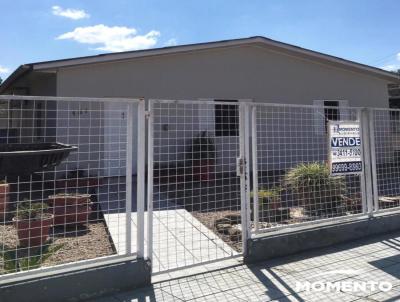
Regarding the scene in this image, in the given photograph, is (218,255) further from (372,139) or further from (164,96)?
(164,96)

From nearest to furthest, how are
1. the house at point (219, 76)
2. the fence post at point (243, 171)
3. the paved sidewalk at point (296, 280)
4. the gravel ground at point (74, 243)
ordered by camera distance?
1. the paved sidewalk at point (296, 280)
2. the fence post at point (243, 171)
3. the gravel ground at point (74, 243)
4. the house at point (219, 76)

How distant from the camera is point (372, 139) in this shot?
543cm

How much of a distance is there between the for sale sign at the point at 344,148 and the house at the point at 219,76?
4.09 metres

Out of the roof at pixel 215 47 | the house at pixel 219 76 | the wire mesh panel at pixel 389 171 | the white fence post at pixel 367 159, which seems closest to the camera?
the white fence post at pixel 367 159

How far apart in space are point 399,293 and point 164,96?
28.4 ft

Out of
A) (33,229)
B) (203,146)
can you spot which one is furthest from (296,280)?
(203,146)

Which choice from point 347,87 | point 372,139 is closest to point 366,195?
point 372,139

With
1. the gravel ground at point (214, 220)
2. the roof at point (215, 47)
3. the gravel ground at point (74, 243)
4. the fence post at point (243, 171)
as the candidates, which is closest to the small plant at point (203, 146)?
the roof at point (215, 47)

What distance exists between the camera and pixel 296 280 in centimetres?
389

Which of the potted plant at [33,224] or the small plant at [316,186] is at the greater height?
the small plant at [316,186]

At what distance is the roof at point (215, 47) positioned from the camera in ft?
31.9

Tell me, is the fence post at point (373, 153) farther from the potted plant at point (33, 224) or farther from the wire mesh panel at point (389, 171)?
the potted plant at point (33, 224)
